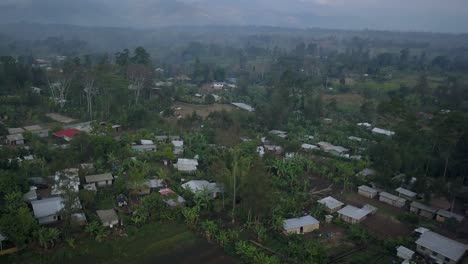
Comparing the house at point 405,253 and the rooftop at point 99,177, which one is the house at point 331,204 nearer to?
the house at point 405,253

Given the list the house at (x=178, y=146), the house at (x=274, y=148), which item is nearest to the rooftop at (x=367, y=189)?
the house at (x=274, y=148)

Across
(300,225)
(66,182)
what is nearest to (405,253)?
(300,225)

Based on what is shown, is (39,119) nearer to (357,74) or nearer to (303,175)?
(303,175)

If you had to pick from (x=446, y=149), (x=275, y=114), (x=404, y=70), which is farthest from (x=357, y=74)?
(x=446, y=149)

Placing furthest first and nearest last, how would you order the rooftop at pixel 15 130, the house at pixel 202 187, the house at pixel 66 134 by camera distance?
the rooftop at pixel 15 130 → the house at pixel 66 134 → the house at pixel 202 187

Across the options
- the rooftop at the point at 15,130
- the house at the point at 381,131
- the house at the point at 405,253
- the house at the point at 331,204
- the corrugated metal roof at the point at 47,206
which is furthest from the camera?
the house at the point at 381,131

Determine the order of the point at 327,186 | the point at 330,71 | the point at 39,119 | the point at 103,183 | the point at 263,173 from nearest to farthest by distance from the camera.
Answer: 1. the point at 263,173
2. the point at 103,183
3. the point at 327,186
4. the point at 39,119
5. the point at 330,71

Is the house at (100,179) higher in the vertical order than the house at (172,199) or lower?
higher
